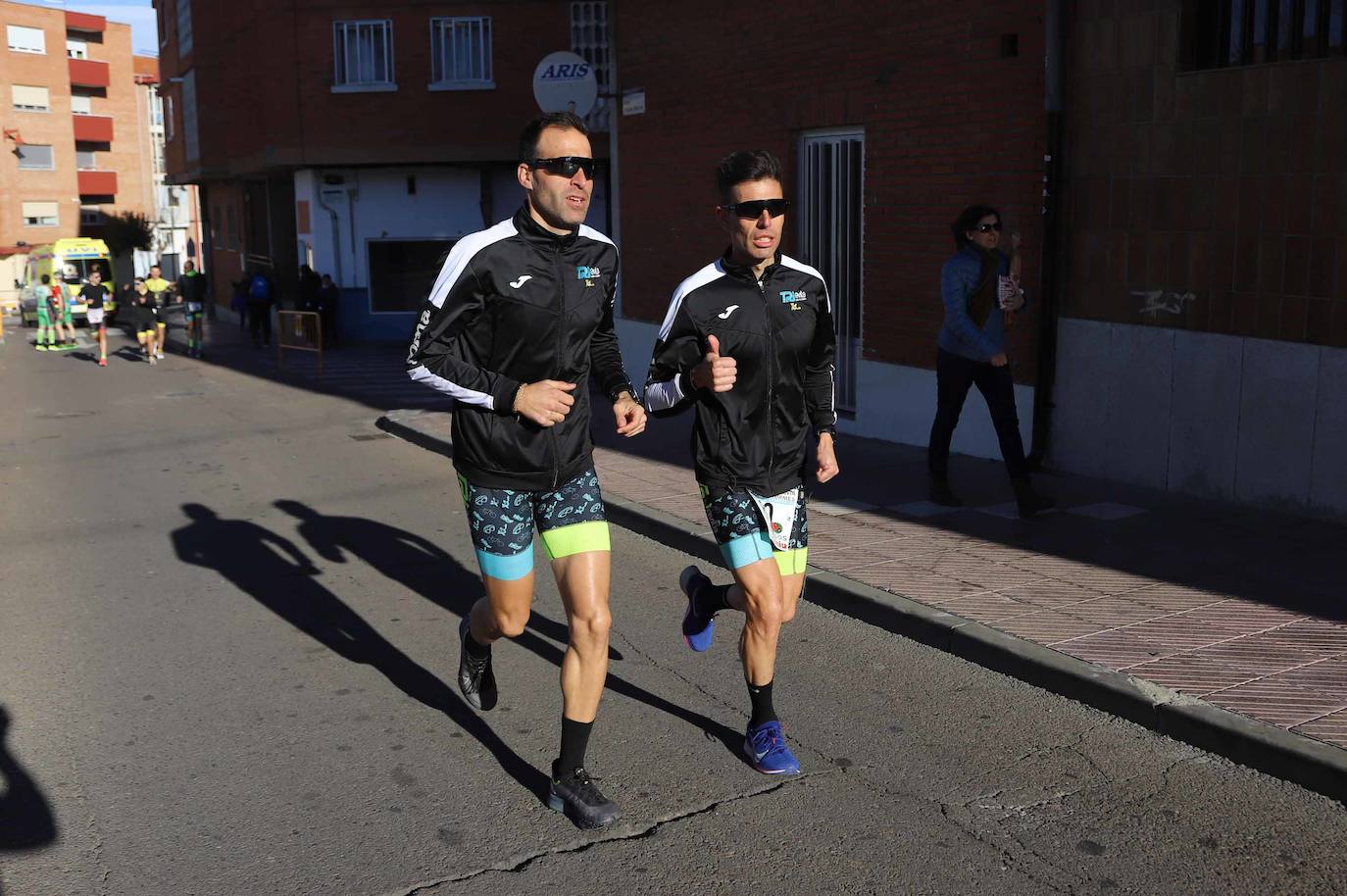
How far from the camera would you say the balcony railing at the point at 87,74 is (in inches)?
2872

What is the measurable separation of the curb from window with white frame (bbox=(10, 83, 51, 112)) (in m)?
70.8

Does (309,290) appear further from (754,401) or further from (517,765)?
(754,401)

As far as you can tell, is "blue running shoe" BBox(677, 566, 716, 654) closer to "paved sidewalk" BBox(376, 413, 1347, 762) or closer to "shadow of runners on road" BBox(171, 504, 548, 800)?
"shadow of runners on road" BBox(171, 504, 548, 800)

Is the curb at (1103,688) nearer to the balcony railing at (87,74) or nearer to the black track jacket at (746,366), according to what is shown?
the black track jacket at (746,366)

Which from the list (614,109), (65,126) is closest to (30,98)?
(65,126)

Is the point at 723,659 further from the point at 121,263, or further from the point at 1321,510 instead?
the point at 121,263

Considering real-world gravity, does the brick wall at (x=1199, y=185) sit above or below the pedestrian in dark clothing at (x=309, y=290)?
above

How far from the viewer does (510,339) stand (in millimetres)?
4457

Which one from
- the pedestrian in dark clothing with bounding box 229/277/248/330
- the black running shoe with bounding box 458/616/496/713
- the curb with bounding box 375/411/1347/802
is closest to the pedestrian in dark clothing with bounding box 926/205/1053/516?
the curb with bounding box 375/411/1347/802

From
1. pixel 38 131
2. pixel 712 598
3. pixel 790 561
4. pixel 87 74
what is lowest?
pixel 712 598

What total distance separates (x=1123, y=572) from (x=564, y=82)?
10.2 meters

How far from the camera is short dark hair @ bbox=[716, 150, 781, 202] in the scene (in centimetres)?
457

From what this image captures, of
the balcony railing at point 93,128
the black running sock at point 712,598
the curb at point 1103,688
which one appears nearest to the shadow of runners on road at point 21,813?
the black running sock at point 712,598

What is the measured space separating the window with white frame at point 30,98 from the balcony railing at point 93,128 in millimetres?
4011
